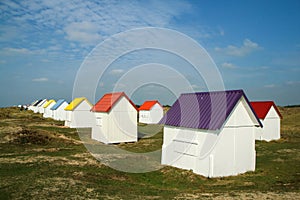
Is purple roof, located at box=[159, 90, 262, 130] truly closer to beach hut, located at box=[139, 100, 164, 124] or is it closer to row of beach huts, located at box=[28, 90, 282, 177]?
row of beach huts, located at box=[28, 90, 282, 177]

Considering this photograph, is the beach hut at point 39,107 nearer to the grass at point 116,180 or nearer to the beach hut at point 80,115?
the beach hut at point 80,115

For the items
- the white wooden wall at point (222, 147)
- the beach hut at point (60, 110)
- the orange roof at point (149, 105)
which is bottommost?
the white wooden wall at point (222, 147)

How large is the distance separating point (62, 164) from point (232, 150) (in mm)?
12622

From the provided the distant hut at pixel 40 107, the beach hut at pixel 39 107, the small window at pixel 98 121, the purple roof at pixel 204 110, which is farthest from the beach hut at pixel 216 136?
the beach hut at pixel 39 107

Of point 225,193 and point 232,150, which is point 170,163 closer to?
point 232,150

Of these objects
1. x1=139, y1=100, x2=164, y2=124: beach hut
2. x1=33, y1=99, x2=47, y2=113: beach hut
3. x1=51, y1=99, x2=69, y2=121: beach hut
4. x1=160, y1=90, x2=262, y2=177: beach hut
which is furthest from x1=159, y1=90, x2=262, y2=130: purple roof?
x1=33, y1=99, x2=47, y2=113: beach hut

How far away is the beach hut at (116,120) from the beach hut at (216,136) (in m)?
12.7

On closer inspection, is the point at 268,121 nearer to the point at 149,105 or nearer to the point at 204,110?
the point at 204,110

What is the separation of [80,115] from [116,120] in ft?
59.6

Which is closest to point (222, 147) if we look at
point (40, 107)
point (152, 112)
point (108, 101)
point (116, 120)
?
point (116, 120)

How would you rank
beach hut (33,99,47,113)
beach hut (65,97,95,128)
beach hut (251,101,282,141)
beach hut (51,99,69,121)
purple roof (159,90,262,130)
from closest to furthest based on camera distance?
purple roof (159,90,262,130) < beach hut (251,101,282,141) < beach hut (65,97,95,128) < beach hut (51,99,69,121) < beach hut (33,99,47,113)

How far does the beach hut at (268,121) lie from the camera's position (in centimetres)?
3672

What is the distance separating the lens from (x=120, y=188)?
1477 centimetres

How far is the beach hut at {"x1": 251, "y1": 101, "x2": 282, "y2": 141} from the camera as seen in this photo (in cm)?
3672
